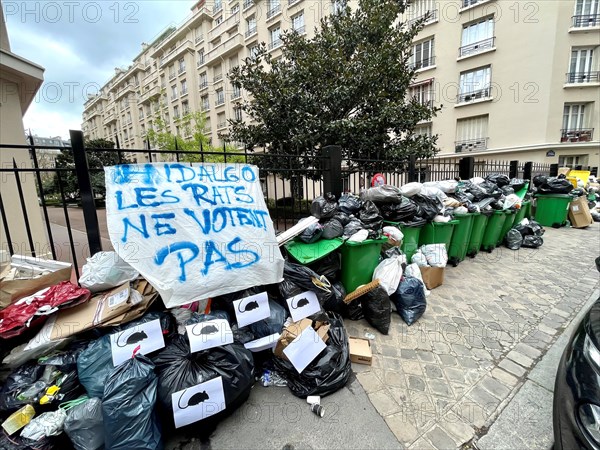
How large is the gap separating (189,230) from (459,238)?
412 centimetres

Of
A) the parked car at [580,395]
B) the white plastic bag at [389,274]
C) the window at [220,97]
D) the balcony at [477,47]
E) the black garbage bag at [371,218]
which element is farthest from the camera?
the window at [220,97]

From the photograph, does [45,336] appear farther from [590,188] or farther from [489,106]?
[489,106]

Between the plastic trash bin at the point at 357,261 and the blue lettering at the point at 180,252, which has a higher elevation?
the blue lettering at the point at 180,252

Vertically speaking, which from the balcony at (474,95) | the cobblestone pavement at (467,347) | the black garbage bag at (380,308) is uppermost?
the balcony at (474,95)

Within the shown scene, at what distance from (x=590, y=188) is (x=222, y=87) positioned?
86.3ft

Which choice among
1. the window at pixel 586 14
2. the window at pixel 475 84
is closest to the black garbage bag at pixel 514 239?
the window at pixel 475 84

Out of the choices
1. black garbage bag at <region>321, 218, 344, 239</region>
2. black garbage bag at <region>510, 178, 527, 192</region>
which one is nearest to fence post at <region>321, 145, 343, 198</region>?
black garbage bag at <region>321, 218, 344, 239</region>

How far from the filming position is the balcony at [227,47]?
74.1ft

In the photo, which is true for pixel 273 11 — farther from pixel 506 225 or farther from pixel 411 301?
pixel 411 301

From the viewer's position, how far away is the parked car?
1.13 m

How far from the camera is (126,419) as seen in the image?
1388mm

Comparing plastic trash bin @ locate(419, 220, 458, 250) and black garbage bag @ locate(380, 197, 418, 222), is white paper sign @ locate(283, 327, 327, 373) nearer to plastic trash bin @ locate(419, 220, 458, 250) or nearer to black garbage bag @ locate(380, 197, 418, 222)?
black garbage bag @ locate(380, 197, 418, 222)

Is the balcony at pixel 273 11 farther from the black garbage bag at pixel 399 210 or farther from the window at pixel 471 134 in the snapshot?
the black garbage bag at pixel 399 210

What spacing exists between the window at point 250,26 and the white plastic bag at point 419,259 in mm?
25229
